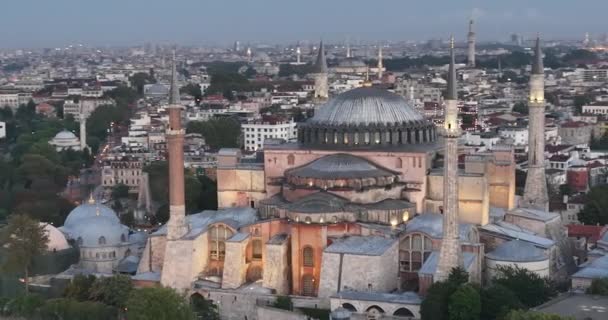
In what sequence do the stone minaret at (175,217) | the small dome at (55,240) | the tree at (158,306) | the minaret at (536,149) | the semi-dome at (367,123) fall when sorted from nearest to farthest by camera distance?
1. the tree at (158,306)
2. the stone minaret at (175,217)
3. the semi-dome at (367,123)
4. the small dome at (55,240)
5. the minaret at (536,149)

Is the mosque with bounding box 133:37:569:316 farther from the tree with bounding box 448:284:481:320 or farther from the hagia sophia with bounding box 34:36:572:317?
the tree with bounding box 448:284:481:320

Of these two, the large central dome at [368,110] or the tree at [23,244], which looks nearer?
the tree at [23,244]

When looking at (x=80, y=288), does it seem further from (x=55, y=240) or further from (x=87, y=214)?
(x=87, y=214)

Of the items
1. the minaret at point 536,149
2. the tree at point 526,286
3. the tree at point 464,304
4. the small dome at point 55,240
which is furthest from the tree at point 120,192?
the tree at point 464,304

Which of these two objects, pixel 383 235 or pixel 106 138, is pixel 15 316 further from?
pixel 106 138

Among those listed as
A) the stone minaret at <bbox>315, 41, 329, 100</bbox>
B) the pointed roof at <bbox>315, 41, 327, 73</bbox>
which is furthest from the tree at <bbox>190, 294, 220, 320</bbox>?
the pointed roof at <bbox>315, 41, 327, 73</bbox>

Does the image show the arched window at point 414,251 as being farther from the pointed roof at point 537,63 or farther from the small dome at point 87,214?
the small dome at point 87,214
